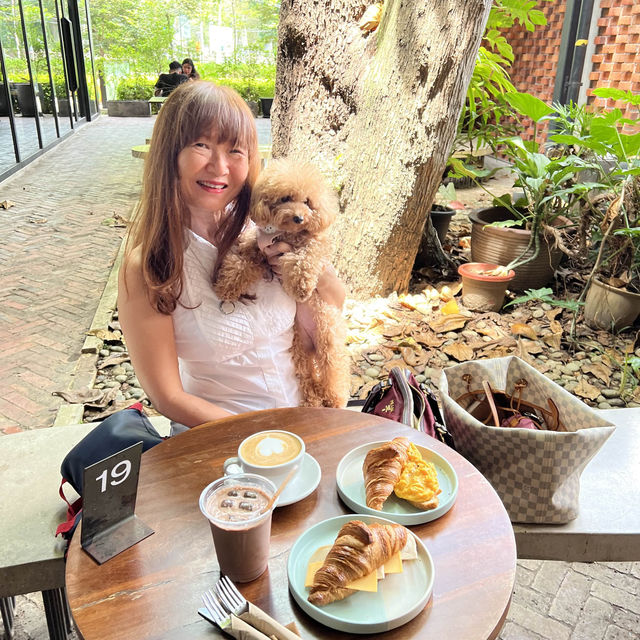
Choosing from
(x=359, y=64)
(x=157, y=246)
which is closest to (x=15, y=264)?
(x=359, y=64)

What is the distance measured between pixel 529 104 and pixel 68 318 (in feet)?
12.5

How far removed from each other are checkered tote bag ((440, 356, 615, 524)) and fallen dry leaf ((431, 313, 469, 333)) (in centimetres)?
198

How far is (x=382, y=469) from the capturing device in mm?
1256

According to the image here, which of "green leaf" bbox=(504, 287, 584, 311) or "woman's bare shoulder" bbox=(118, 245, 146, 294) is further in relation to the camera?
"green leaf" bbox=(504, 287, 584, 311)

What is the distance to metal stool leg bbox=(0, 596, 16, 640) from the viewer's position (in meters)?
1.86

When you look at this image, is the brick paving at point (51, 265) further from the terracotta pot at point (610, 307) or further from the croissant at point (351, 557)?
the terracotta pot at point (610, 307)

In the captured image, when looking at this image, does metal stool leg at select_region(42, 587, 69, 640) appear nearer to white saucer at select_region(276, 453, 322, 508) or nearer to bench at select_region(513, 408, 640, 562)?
white saucer at select_region(276, 453, 322, 508)

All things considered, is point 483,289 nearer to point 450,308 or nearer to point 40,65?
point 450,308

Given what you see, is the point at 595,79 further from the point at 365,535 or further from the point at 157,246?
the point at 365,535

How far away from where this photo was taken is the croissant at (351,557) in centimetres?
100

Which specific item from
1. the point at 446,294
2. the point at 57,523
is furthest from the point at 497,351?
the point at 57,523

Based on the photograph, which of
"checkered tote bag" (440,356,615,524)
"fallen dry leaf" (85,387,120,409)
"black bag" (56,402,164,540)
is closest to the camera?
"black bag" (56,402,164,540)

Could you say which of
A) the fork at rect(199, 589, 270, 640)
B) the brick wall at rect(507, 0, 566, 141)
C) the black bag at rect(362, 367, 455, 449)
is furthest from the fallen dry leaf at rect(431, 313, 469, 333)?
the brick wall at rect(507, 0, 566, 141)

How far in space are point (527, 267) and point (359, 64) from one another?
2.00 m
